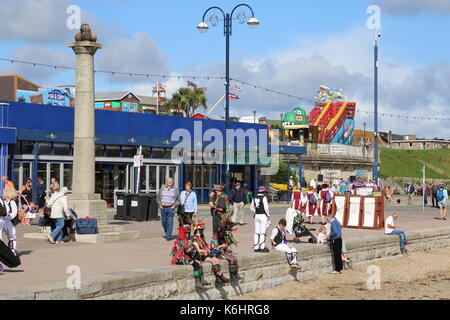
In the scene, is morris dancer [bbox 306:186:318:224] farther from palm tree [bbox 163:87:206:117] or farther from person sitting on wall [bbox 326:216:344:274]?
palm tree [bbox 163:87:206:117]

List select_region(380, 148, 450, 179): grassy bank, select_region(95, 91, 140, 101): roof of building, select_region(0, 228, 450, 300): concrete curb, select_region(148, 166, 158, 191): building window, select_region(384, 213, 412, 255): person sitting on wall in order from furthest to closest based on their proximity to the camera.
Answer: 1. select_region(380, 148, 450, 179): grassy bank
2. select_region(95, 91, 140, 101): roof of building
3. select_region(148, 166, 158, 191): building window
4. select_region(384, 213, 412, 255): person sitting on wall
5. select_region(0, 228, 450, 300): concrete curb

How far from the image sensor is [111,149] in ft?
116

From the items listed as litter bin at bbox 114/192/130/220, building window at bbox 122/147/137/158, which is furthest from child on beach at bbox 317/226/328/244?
building window at bbox 122/147/137/158

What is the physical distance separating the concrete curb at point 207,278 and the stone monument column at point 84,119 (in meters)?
5.94

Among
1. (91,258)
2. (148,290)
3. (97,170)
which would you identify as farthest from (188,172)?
(148,290)

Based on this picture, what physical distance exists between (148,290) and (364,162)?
5545 centimetres

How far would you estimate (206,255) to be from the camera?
13.9 metres

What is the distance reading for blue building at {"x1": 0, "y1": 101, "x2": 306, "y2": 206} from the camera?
31.2m

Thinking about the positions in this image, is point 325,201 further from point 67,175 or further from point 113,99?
point 113,99

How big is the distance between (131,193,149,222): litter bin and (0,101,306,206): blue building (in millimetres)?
6832

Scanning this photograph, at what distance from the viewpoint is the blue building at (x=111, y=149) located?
31234 mm

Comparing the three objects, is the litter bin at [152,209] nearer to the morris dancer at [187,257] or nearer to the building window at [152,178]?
the building window at [152,178]

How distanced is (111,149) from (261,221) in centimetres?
1919
